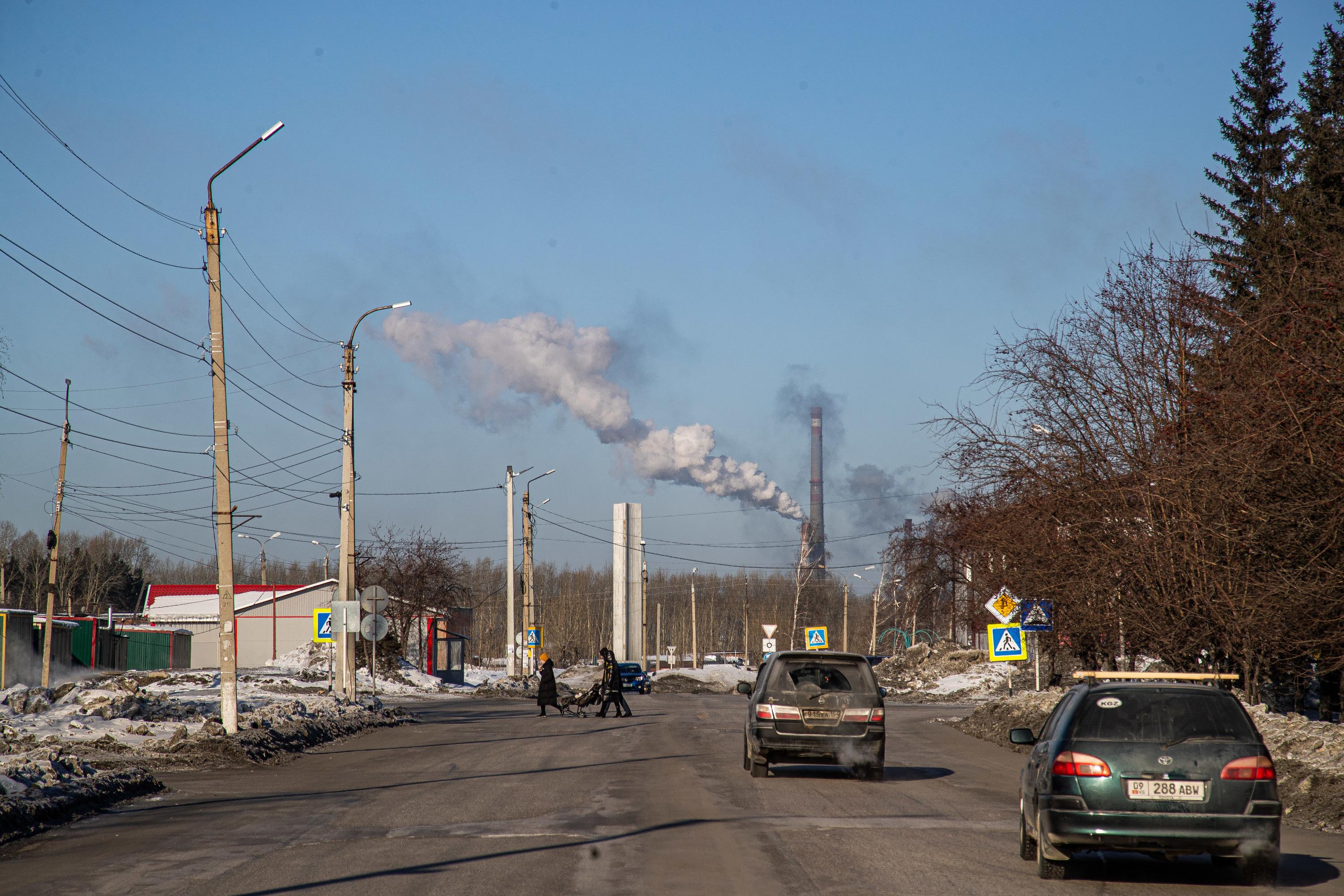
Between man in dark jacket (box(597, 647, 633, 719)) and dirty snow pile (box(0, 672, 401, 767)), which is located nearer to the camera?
dirty snow pile (box(0, 672, 401, 767))

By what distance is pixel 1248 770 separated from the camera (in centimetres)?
848

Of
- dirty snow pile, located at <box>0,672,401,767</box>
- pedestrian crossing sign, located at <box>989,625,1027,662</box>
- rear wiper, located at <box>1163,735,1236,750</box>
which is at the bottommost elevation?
dirty snow pile, located at <box>0,672,401,767</box>

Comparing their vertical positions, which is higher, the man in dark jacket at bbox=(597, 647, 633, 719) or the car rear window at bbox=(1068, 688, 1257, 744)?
the car rear window at bbox=(1068, 688, 1257, 744)

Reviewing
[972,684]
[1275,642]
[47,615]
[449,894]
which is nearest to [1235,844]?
[449,894]

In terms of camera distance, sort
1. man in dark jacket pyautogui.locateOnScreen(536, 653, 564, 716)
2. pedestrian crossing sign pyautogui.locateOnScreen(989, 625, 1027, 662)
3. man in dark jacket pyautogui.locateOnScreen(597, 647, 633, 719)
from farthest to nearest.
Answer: man in dark jacket pyautogui.locateOnScreen(536, 653, 564, 716) → man in dark jacket pyautogui.locateOnScreen(597, 647, 633, 719) → pedestrian crossing sign pyautogui.locateOnScreen(989, 625, 1027, 662)

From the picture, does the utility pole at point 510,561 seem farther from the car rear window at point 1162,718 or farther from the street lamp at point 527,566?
the car rear window at point 1162,718

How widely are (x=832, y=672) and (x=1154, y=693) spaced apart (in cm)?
764

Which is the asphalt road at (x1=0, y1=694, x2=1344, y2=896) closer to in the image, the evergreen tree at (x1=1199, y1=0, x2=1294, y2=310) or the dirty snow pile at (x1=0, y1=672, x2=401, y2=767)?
the dirty snow pile at (x1=0, y1=672, x2=401, y2=767)

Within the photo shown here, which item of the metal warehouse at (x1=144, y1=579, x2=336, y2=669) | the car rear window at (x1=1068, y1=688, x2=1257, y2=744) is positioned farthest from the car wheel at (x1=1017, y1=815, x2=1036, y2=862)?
the metal warehouse at (x1=144, y1=579, x2=336, y2=669)

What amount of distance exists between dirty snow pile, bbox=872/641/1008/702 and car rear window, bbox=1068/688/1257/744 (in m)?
39.4

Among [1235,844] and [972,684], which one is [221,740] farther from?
[972,684]

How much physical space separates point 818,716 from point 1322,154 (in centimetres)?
2032

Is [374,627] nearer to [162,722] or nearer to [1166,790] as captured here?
[162,722]

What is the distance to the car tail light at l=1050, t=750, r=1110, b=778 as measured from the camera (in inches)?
340
